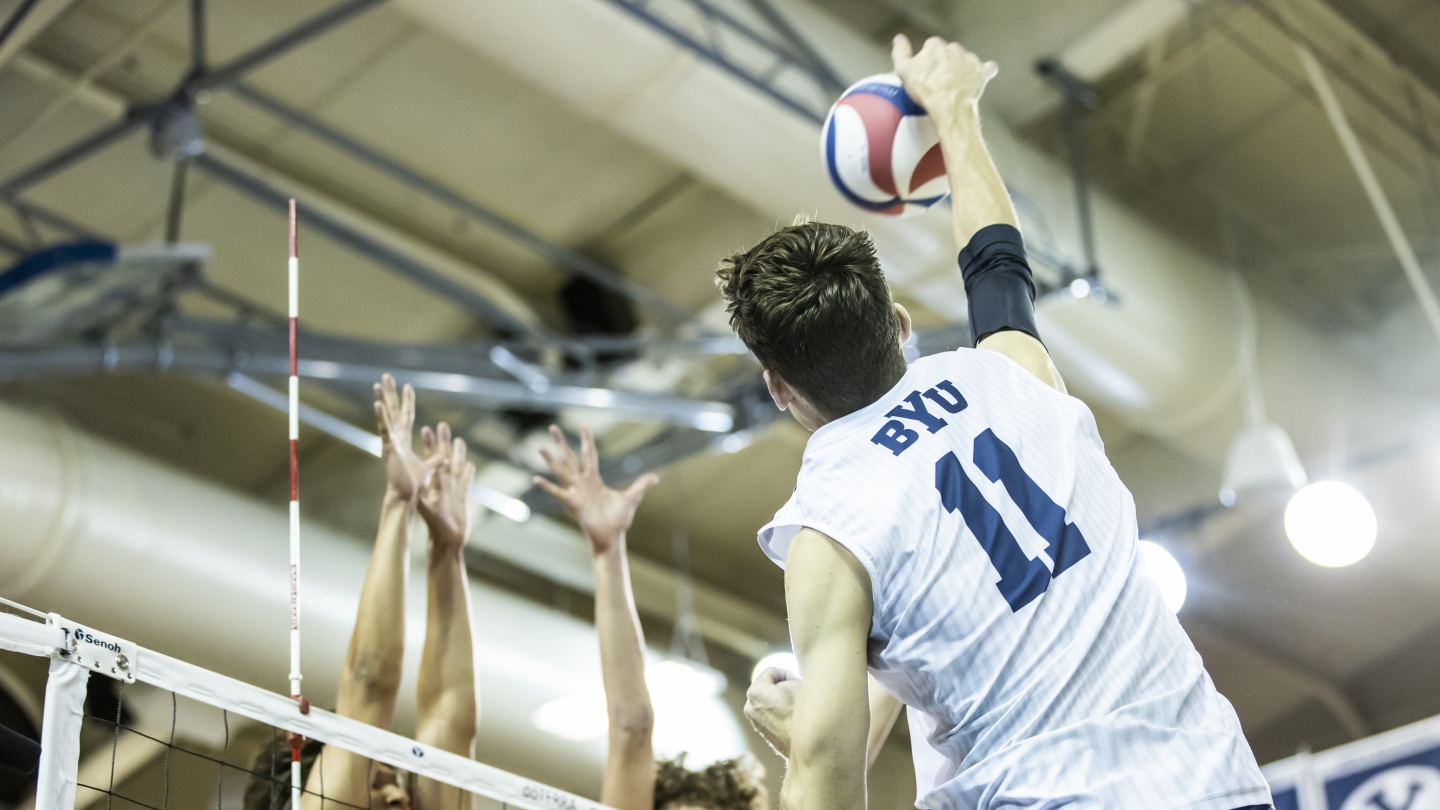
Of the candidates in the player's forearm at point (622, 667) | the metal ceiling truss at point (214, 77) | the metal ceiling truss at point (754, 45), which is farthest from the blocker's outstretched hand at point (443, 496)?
the metal ceiling truss at point (214, 77)

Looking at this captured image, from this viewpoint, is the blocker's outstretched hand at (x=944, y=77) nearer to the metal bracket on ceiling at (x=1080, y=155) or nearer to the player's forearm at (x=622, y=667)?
the player's forearm at (x=622, y=667)

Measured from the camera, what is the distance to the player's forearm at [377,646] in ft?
11.6

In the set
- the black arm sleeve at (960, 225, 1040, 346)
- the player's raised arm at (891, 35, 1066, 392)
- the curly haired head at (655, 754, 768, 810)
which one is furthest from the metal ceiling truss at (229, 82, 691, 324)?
the black arm sleeve at (960, 225, 1040, 346)

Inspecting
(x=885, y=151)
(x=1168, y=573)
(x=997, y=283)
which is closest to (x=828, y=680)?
(x=997, y=283)

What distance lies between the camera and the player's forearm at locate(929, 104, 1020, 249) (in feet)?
8.27

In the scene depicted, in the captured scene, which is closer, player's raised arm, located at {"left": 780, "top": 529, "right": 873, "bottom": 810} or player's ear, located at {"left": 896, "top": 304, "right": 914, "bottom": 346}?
player's raised arm, located at {"left": 780, "top": 529, "right": 873, "bottom": 810}

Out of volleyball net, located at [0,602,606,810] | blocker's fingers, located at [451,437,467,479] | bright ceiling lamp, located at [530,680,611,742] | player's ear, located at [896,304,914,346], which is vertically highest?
bright ceiling lamp, located at [530,680,611,742]

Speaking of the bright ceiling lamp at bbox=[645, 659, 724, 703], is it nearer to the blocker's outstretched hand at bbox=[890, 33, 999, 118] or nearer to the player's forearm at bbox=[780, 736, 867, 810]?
the blocker's outstretched hand at bbox=[890, 33, 999, 118]

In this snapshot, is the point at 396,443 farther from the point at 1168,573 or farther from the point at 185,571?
the point at 1168,573

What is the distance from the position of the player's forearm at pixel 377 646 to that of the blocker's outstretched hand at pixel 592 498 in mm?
615

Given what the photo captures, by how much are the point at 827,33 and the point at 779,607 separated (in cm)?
692

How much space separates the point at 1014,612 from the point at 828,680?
10.9 inches

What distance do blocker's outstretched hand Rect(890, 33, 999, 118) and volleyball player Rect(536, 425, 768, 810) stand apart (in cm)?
159

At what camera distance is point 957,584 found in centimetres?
186
